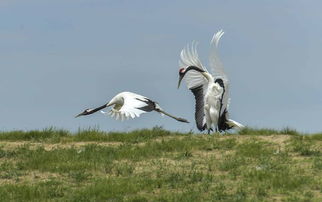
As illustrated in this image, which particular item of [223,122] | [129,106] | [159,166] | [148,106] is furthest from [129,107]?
[159,166]

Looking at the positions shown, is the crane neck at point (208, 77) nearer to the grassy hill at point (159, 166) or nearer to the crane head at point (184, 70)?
the crane head at point (184, 70)

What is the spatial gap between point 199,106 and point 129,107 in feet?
6.46

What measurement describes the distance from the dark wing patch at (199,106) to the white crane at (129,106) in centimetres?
80

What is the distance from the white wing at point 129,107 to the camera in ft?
49.4

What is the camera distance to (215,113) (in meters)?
15.8

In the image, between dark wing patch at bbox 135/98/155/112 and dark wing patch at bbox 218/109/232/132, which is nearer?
dark wing patch at bbox 135/98/155/112

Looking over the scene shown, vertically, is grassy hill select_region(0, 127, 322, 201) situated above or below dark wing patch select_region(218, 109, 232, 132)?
below

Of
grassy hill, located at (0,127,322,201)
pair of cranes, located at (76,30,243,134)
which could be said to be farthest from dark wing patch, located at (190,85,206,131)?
grassy hill, located at (0,127,322,201)

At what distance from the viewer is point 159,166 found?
11.8 meters

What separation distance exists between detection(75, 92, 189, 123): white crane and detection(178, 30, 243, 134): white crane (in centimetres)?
92

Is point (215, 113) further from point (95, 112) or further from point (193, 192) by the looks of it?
point (193, 192)

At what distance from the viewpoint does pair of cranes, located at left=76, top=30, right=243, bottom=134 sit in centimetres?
1565

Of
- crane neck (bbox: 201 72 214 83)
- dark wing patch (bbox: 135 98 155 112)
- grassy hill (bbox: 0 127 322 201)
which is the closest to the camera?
grassy hill (bbox: 0 127 322 201)

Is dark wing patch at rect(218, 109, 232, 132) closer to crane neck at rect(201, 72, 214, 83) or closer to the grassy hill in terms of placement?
crane neck at rect(201, 72, 214, 83)
